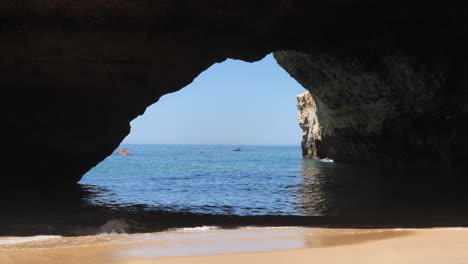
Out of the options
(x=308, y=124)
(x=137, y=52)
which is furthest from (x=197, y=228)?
(x=308, y=124)

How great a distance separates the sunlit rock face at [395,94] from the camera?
16.5 m

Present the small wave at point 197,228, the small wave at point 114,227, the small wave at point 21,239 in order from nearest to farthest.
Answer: the small wave at point 21,239 → the small wave at point 114,227 → the small wave at point 197,228

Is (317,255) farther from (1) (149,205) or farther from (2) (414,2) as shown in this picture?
(2) (414,2)

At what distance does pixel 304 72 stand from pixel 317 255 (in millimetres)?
18547

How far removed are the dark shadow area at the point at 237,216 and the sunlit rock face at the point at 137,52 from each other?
1845 mm

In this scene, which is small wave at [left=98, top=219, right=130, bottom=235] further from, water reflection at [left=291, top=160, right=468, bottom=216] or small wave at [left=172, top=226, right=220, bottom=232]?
water reflection at [left=291, top=160, right=468, bottom=216]

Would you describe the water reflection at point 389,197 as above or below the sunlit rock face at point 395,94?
below

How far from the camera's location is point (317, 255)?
18.8ft

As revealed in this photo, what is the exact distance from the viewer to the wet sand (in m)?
5.55

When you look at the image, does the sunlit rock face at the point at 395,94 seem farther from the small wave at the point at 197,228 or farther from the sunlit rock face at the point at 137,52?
the small wave at the point at 197,228

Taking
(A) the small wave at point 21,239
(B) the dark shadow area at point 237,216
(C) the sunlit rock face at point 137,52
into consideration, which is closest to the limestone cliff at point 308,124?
(C) the sunlit rock face at point 137,52

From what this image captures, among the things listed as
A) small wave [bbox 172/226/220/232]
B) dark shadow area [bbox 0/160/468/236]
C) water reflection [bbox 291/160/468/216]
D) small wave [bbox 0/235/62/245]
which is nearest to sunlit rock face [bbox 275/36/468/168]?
water reflection [bbox 291/160/468/216]

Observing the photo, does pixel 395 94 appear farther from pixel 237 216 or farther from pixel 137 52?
pixel 237 216

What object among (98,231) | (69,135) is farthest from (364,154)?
(98,231)
